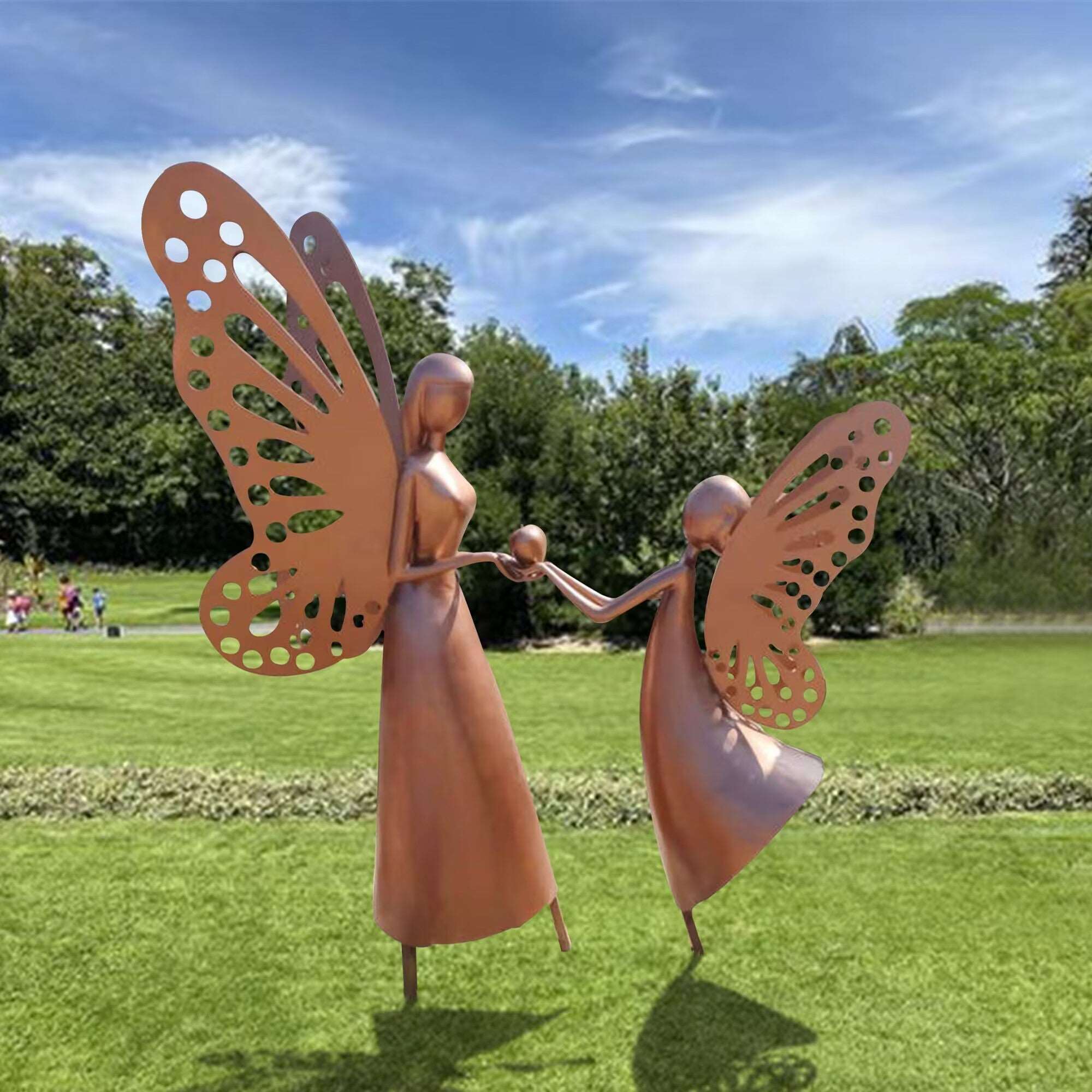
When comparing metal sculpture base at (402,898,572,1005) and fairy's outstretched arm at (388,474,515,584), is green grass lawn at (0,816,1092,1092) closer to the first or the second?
metal sculpture base at (402,898,572,1005)

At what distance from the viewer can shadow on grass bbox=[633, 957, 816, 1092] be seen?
432 centimetres

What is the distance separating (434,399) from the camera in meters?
4.42

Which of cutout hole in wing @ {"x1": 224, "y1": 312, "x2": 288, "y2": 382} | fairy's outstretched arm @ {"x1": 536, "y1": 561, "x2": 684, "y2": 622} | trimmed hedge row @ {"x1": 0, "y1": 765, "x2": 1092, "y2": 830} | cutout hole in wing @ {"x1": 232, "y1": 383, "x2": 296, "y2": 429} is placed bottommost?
trimmed hedge row @ {"x1": 0, "y1": 765, "x2": 1092, "y2": 830}

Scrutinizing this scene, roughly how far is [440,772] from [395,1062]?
51.3 inches

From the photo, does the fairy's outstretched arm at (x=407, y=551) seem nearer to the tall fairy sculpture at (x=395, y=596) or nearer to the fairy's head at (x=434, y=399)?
the tall fairy sculpture at (x=395, y=596)

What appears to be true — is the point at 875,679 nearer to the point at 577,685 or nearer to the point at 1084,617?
the point at 577,685

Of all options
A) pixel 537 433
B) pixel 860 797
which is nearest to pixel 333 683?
pixel 537 433

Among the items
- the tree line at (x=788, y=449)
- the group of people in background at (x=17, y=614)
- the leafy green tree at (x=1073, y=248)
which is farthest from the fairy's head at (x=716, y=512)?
the leafy green tree at (x=1073, y=248)

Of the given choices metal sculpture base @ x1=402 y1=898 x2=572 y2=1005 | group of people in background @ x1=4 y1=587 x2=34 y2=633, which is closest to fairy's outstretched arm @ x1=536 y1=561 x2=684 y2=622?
metal sculpture base @ x1=402 y1=898 x2=572 y2=1005

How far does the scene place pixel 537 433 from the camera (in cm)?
2033

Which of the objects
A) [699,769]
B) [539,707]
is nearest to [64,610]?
[539,707]

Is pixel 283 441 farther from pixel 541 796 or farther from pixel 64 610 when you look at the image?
pixel 64 610

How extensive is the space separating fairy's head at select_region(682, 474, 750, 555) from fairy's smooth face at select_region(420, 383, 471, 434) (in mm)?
1106

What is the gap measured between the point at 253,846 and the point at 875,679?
1058cm
